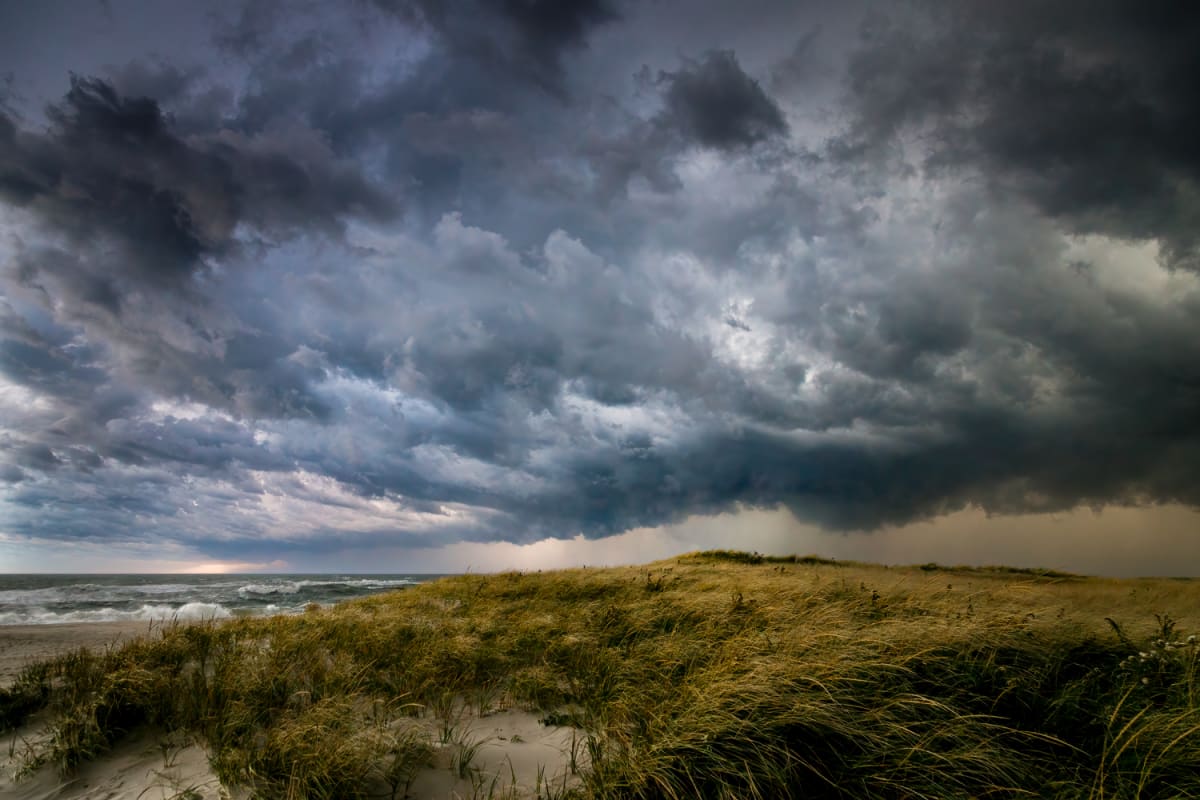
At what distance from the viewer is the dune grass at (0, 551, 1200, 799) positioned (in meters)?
3.54

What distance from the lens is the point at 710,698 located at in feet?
13.4

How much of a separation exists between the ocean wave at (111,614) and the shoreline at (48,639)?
14.4 feet

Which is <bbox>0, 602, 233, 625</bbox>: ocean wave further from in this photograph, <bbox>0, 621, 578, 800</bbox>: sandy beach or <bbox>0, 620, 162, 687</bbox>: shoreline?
<bbox>0, 621, 578, 800</bbox>: sandy beach

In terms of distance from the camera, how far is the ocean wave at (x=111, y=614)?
19484 millimetres

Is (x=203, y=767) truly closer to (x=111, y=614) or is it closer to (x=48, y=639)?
(x=48, y=639)

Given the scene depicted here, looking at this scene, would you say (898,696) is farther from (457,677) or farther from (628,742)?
(457,677)

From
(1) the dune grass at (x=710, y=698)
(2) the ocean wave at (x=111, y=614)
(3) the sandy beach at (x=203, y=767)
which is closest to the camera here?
(1) the dune grass at (x=710, y=698)

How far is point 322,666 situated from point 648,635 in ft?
14.3

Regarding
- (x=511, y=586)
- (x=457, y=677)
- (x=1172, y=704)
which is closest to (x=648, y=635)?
(x=457, y=677)

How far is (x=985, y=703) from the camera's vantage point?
14.8 ft

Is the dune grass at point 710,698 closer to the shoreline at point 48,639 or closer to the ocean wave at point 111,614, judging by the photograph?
the shoreline at point 48,639

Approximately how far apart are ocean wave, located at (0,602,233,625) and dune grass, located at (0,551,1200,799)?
15901 mm

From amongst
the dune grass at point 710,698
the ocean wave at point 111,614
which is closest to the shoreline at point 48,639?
the dune grass at point 710,698

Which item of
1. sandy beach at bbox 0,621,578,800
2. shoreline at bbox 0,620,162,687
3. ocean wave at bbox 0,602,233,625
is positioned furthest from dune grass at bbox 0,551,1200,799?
ocean wave at bbox 0,602,233,625
